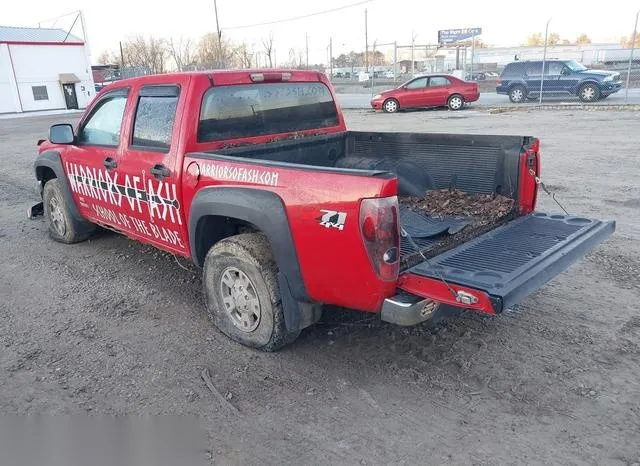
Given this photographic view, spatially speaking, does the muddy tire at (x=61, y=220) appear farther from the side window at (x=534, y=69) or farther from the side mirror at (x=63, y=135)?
the side window at (x=534, y=69)

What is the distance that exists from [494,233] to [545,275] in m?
0.79

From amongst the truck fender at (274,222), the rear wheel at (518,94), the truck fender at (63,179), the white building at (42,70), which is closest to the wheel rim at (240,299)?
the truck fender at (274,222)

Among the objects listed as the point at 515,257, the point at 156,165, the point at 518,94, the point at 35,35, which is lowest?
the point at 518,94

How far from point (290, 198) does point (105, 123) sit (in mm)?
2686

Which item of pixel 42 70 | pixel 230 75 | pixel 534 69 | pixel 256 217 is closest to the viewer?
pixel 256 217

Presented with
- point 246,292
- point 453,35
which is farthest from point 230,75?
point 453,35

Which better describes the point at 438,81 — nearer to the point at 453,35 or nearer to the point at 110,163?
the point at 110,163

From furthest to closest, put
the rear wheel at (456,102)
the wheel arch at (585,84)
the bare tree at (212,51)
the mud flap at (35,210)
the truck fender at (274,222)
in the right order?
the bare tree at (212,51) < the rear wheel at (456,102) < the wheel arch at (585,84) < the mud flap at (35,210) < the truck fender at (274,222)

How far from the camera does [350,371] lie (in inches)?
140

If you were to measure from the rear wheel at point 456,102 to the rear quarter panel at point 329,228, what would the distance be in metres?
19.9

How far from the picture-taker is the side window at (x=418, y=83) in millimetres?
22031

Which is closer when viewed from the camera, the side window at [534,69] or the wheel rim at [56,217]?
the wheel rim at [56,217]

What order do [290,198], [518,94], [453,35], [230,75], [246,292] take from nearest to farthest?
1. [290,198]
2. [246,292]
3. [230,75]
4. [518,94]
5. [453,35]

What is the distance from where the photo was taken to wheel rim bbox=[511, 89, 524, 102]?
2369 cm
